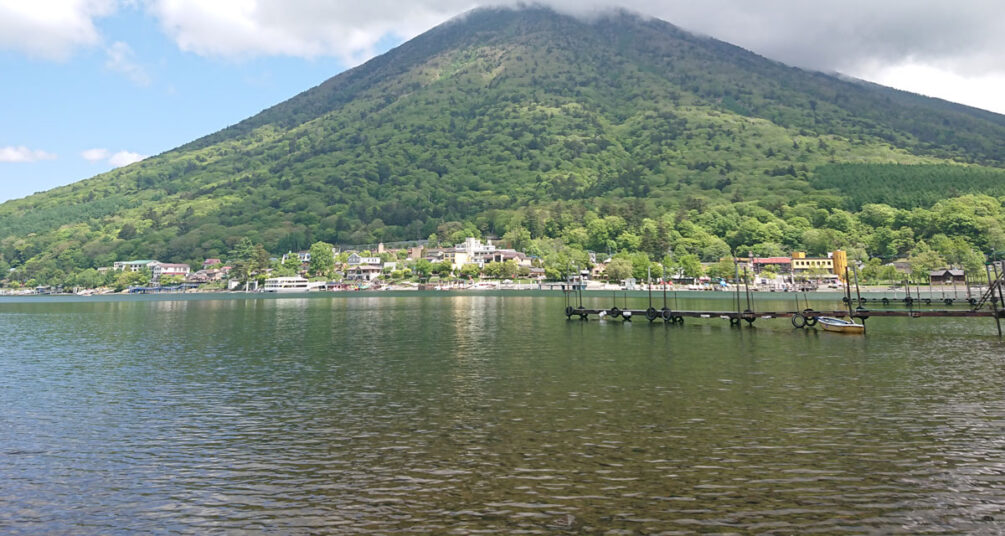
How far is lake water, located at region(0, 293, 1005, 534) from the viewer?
13.4 meters

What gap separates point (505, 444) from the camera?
19.1m

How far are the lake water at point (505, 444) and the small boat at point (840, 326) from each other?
622 inches

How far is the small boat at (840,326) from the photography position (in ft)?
186

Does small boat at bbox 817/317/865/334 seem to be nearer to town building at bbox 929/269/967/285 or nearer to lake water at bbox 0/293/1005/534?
lake water at bbox 0/293/1005/534

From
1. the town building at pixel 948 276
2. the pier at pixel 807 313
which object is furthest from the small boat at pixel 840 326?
the town building at pixel 948 276

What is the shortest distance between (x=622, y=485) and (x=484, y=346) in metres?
32.1

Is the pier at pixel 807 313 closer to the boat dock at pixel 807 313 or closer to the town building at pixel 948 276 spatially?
the boat dock at pixel 807 313

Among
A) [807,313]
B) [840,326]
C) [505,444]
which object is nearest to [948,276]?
[807,313]

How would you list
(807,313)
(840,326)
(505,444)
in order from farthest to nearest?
(807,313) → (840,326) → (505,444)

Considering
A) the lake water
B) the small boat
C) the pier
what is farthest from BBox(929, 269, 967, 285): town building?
the lake water

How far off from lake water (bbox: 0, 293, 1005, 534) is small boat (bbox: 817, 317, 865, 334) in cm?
1579

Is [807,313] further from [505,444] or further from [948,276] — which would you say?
[948,276]

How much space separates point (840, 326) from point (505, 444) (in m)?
50.6

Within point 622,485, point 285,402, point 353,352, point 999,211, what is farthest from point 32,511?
point 999,211
